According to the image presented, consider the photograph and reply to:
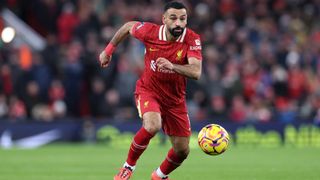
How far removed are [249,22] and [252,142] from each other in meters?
5.06

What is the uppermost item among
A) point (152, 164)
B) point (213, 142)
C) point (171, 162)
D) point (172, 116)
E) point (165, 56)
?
point (165, 56)

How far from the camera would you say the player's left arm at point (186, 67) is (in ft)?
36.0

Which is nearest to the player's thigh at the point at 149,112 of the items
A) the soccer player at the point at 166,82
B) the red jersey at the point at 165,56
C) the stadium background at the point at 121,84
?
the soccer player at the point at 166,82

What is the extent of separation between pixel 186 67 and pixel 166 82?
61cm

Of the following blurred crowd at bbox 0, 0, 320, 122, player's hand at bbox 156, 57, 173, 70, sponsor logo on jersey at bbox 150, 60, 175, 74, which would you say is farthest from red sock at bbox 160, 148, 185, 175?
blurred crowd at bbox 0, 0, 320, 122

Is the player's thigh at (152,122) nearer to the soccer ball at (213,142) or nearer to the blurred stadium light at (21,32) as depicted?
the soccer ball at (213,142)

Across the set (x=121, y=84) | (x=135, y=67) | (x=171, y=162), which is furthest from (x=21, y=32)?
(x=171, y=162)

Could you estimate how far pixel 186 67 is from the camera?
11.3 m

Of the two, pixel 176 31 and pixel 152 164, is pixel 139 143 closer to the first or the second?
pixel 176 31

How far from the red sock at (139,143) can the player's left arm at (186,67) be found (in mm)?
933

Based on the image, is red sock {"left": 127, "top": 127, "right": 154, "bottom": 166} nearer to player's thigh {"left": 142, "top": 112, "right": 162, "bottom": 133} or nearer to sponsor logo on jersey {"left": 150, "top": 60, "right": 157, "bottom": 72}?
player's thigh {"left": 142, "top": 112, "right": 162, "bottom": 133}

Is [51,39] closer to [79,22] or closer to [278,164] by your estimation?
[79,22]

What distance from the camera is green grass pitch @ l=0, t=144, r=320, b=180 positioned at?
13.5m

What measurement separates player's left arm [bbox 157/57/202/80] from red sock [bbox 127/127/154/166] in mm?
933
